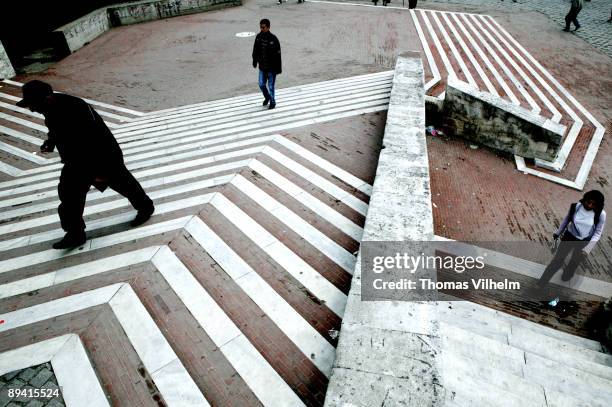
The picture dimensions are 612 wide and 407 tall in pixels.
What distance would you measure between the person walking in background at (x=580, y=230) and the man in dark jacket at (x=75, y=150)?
5.68 m

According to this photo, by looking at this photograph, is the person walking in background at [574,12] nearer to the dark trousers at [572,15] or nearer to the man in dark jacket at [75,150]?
the dark trousers at [572,15]

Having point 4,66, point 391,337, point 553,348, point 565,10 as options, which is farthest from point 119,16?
point 565,10

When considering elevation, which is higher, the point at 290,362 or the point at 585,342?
the point at 290,362

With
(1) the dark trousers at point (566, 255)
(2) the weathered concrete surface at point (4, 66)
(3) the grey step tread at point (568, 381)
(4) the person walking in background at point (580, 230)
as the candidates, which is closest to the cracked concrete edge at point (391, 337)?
(3) the grey step tread at point (568, 381)

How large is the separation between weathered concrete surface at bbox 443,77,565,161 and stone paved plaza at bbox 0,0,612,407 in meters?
0.32

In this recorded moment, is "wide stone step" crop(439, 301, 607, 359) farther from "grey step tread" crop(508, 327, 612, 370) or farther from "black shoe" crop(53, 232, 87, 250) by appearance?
"black shoe" crop(53, 232, 87, 250)

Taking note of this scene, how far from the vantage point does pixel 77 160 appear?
3.83 meters

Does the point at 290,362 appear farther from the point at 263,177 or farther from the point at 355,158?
the point at 355,158

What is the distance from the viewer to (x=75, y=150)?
3.79 meters

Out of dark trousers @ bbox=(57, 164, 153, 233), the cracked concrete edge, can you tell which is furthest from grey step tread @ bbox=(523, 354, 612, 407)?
dark trousers @ bbox=(57, 164, 153, 233)

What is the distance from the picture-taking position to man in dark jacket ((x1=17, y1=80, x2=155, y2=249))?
12.0 feet

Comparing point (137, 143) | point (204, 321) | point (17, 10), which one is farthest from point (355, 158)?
point (17, 10)

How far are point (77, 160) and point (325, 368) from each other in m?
3.43

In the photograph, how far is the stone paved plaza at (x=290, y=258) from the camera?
2.96m
